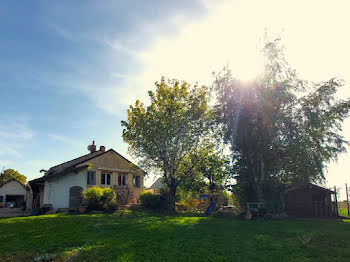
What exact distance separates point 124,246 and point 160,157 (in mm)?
17440

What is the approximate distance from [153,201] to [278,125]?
45.4ft

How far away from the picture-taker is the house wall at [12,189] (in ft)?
167

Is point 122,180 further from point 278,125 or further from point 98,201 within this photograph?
point 278,125

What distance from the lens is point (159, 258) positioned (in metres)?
7.76

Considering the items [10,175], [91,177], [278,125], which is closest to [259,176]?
[278,125]

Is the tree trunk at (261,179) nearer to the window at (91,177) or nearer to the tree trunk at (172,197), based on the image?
the tree trunk at (172,197)

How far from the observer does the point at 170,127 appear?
991 inches

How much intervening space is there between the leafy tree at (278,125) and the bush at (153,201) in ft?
27.3

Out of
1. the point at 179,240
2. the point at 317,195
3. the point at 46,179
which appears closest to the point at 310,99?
the point at 317,195

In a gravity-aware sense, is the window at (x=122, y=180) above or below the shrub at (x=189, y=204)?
above

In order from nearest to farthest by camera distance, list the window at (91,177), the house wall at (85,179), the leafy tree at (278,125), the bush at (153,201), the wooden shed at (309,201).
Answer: the leafy tree at (278,125) → the wooden shed at (309,201) → the house wall at (85,179) → the bush at (153,201) → the window at (91,177)

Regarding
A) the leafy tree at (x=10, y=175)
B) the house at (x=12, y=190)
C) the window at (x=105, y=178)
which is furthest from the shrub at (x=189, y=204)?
the leafy tree at (x=10, y=175)

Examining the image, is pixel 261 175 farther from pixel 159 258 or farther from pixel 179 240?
pixel 159 258

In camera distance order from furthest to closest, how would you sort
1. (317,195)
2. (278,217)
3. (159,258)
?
1. (317,195)
2. (278,217)
3. (159,258)
